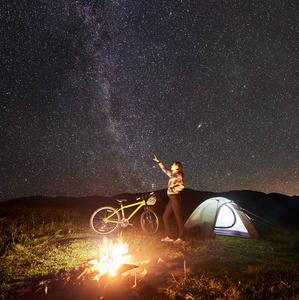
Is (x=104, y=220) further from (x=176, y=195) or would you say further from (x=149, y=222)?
(x=176, y=195)

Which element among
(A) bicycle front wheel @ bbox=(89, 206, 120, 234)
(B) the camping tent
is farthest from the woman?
(A) bicycle front wheel @ bbox=(89, 206, 120, 234)

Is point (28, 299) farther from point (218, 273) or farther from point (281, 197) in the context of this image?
point (281, 197)

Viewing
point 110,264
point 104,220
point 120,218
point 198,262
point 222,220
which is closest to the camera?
point 110,264

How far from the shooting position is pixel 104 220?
828cm

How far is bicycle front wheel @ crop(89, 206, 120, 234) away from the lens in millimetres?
8227

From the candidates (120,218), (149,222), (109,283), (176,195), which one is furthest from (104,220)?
(109,283)

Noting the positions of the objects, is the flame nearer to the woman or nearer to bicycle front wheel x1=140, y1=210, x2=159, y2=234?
the woman

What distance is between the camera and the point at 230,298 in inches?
122

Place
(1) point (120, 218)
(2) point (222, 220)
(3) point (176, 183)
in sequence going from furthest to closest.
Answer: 1. (2) point (222, 220)
2. (1) point (120, 218)
3. (3) point (176, 183)

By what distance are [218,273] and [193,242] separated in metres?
2.86

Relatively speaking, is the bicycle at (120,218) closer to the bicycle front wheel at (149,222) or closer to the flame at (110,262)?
the bicycle front wheel at (149,222)

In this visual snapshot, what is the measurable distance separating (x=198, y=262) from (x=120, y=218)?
4452 mm

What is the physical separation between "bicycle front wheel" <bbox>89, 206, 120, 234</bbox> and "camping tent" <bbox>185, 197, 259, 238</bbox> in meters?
3.06

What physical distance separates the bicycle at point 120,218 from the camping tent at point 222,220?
1593mm
